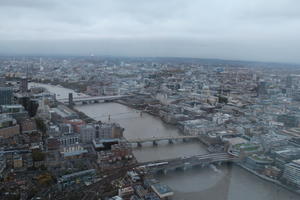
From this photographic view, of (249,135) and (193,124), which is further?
(193,124)

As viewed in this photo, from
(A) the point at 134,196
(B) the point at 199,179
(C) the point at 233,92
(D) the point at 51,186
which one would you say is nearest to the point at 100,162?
(D) the point at 51,186

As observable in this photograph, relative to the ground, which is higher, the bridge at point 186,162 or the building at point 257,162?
the building at point 257,162

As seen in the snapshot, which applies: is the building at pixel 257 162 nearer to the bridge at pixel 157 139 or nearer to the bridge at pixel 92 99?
the bridge at pixel 157 139

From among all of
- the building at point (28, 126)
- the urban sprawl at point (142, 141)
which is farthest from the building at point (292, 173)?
the building at point (28, 126)

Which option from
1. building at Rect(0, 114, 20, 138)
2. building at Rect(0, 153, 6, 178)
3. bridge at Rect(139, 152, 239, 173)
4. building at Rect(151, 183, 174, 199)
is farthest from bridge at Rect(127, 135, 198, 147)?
building at Rect(0, 114, 20, 138)

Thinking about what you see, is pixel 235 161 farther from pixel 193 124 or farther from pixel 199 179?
pixel 193 124

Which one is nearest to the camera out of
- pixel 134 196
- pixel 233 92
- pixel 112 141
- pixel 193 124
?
pixel 134 196

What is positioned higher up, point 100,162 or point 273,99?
point 273,99
